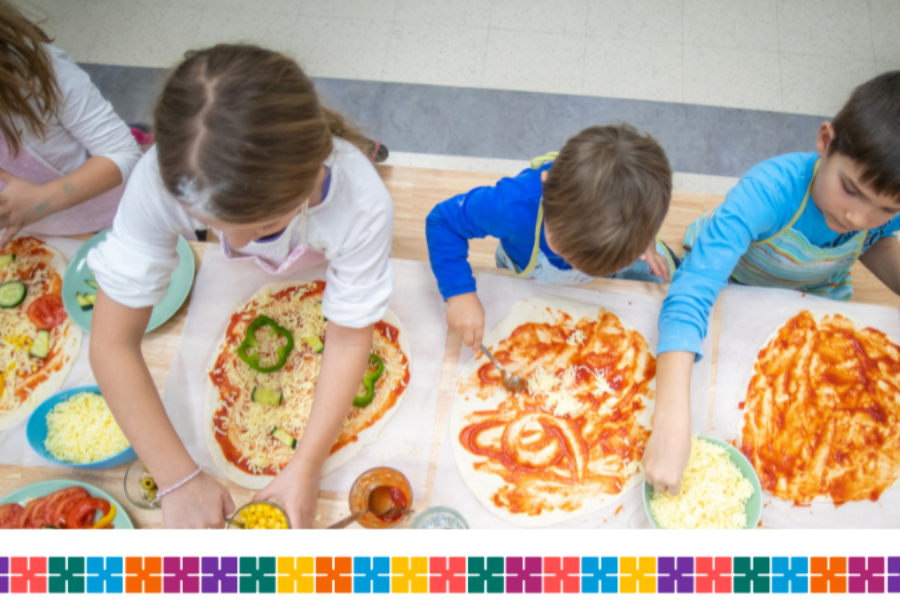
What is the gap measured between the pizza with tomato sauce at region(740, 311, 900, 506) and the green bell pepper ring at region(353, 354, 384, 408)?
987mm

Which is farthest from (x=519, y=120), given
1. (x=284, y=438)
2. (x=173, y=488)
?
(x=173, y=488)

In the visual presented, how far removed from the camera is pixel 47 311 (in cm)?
139

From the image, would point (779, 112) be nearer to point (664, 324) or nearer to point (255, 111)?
point (664, 324)

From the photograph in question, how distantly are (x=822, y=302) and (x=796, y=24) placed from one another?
7.12 feet

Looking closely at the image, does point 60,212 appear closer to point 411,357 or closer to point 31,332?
point 31,332

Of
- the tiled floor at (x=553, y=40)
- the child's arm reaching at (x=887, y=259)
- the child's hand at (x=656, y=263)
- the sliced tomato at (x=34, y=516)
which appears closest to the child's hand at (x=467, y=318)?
the child's hand at (x=656, y=263)

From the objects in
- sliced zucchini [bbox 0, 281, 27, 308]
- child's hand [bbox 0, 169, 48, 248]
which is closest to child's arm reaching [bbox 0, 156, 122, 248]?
child's hand [bbox 0, 169, 48, 248]

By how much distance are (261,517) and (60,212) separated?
118 cm

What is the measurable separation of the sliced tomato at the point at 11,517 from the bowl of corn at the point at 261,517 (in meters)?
0.48

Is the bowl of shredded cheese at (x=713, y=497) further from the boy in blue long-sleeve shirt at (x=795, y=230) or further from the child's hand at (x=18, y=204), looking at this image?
the child's hand at (x=18, y=204)

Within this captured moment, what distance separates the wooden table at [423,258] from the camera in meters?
1.26

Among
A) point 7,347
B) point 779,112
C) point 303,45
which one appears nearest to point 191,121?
point 7,347

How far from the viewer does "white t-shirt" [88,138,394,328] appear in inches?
41.4

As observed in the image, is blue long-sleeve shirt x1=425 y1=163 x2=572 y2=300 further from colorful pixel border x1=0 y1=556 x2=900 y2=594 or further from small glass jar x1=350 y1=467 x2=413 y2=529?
colorful pixel border x1=0 y1=556 x2=900 y2=594
